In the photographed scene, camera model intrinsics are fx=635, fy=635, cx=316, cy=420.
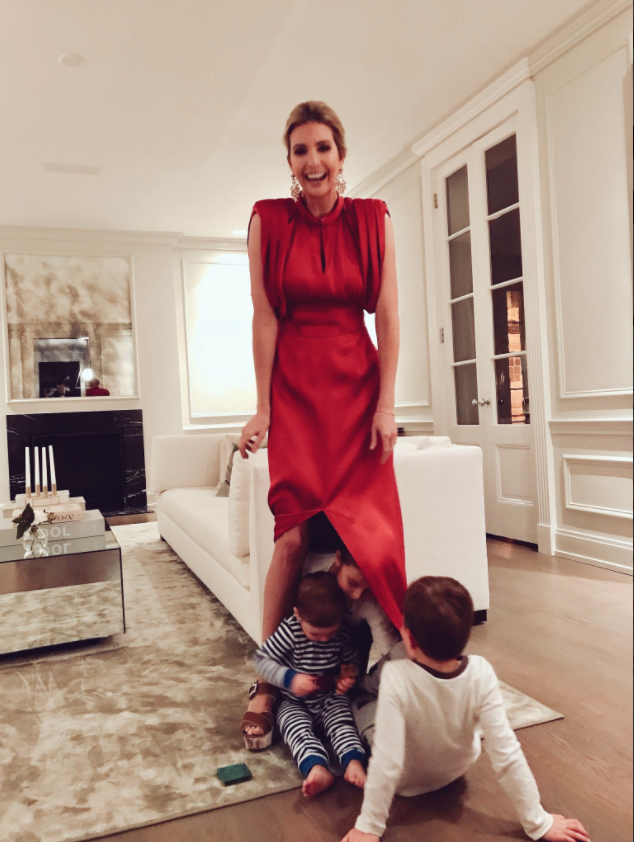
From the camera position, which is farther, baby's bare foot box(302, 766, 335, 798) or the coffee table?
the coffee table

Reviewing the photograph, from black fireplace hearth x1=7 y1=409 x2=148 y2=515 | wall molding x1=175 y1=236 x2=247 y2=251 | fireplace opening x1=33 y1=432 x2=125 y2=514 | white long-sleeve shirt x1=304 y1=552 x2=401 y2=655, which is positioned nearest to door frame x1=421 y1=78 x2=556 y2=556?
white long-sleeve shirt x1=304 y1=552 x2=401 y2=655

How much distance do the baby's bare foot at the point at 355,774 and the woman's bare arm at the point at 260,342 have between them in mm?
694

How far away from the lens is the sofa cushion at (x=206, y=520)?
219 cm

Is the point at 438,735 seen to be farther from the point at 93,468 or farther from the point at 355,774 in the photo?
the point at 93,468

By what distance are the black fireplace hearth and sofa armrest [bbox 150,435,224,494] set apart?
210 centimetres

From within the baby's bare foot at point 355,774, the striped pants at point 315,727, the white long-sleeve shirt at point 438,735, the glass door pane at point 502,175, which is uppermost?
the glass door pane at point 502,175

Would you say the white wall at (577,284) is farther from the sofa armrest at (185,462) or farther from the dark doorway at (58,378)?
the dark doorway at (58,378)

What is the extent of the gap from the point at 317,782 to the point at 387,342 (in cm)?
95

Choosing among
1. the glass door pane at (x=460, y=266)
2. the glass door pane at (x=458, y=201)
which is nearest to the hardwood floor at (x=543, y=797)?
the glass door pane at (x=460, y=266)

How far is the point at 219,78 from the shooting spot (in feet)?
11.8

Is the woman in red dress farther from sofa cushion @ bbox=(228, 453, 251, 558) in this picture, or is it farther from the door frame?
the door frame

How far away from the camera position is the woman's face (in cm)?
137

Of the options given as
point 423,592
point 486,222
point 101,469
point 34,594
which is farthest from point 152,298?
point 423,592

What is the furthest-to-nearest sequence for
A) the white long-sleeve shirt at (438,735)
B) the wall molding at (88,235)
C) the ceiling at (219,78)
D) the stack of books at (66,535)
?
the wall molding at (88,235) → the ceiling at (219,78) → the stack of books at (66,535) → the white long-sleeve shirt at (438,735)
